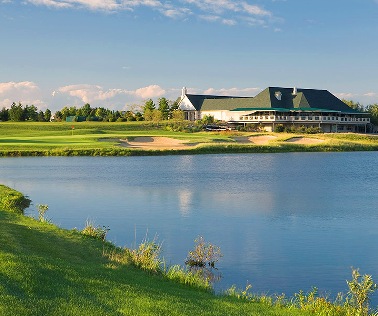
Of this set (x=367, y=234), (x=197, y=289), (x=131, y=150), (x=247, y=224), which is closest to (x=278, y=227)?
(x=247, y=224)

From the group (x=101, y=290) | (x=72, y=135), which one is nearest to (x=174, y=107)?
(x=72, y=135)

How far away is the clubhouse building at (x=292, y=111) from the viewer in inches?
3814

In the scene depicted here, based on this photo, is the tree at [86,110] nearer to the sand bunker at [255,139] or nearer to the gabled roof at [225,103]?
the gabled roof at [225,103]

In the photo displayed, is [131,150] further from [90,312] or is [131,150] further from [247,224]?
[90,312]

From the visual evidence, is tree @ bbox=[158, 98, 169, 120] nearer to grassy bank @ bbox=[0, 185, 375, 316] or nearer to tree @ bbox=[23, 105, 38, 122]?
tree @ bbox=[23, 105, 38, 122]

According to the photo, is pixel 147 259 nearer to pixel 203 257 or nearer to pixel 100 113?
pixel 203 257

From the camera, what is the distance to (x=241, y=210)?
25.0 m

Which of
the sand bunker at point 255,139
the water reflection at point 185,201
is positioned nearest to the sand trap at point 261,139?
the sand bunker at point 255,139

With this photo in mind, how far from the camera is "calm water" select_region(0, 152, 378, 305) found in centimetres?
1581

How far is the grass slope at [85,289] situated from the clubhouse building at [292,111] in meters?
84.5

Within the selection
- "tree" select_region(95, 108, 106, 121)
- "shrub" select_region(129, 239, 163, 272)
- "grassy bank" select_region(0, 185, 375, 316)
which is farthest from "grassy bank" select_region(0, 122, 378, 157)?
"grassy bank" select_region(0, 185, 375, 316)

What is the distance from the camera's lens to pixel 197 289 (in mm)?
12539

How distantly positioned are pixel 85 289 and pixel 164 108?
360 feet

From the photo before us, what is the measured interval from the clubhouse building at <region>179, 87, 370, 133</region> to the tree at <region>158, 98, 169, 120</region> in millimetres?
9172
